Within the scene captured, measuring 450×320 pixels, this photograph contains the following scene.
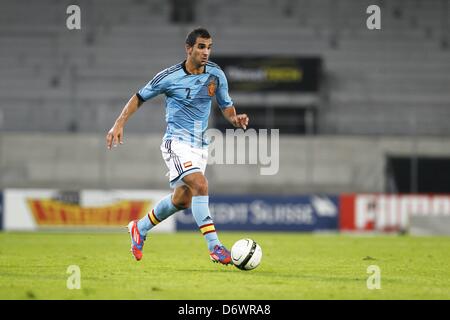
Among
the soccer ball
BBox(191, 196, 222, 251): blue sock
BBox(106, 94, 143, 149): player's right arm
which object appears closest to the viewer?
the soccer ball

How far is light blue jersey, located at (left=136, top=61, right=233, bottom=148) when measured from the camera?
9914 millimetres

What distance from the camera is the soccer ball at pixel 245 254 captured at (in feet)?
30.3

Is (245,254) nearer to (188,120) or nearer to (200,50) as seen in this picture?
(188,120)

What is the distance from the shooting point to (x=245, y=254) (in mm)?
9250

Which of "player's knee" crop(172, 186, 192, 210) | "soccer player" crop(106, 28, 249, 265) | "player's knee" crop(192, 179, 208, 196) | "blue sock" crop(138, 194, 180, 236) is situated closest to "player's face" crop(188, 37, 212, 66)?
"soccer player" crop(106, 28, 249, 265)

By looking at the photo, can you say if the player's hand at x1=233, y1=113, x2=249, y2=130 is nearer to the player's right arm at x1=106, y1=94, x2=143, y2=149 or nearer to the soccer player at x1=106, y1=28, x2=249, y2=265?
the soccer player at x1=106, y1=28, x2=249, y2=265

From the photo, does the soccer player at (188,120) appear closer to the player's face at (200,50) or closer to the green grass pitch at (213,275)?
the player's face at (200,50)

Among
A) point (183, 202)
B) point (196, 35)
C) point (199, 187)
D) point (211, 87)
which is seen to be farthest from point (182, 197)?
point (196, 35)

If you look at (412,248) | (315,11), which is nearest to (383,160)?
(315,11)

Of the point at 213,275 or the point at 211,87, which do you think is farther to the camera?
the point at 211,87

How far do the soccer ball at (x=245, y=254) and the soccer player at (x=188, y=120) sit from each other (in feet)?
1.43

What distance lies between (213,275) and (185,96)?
220cm
